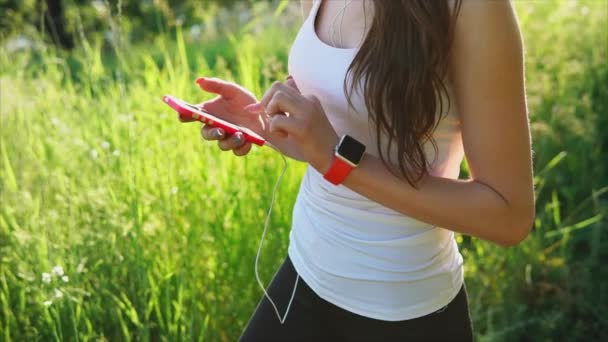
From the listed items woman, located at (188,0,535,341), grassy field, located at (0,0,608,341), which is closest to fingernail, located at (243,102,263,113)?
woman, located at (188,0,535,341)

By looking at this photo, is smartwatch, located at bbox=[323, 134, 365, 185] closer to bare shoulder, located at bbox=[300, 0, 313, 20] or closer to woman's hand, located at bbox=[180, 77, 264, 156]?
woman's hand, located at bbox=[180, 77, 264, 156]

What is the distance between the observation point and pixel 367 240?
1449 mm

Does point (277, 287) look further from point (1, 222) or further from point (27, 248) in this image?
point (1, 222)

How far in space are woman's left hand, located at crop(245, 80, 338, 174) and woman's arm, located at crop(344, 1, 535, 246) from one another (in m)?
0.07

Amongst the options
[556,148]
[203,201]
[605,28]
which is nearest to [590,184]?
[556,148]

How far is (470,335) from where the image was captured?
5.17ft

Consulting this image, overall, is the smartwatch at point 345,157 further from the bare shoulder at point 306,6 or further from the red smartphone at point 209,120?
the bare shoulder at point 306,6

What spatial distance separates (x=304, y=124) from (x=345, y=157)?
0.09 meters

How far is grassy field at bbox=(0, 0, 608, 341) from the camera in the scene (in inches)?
87.7

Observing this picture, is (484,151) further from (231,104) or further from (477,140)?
(231,104)

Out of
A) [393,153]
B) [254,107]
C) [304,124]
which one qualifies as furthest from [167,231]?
[304,124]

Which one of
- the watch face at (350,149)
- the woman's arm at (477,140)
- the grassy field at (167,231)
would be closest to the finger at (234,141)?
the woman's arm at (477,140)

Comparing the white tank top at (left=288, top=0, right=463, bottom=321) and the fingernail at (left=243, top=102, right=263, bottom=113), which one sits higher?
the fingernail at (left=243, top=102, right=263, bottom=113)

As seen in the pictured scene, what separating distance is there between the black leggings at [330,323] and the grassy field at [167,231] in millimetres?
477
